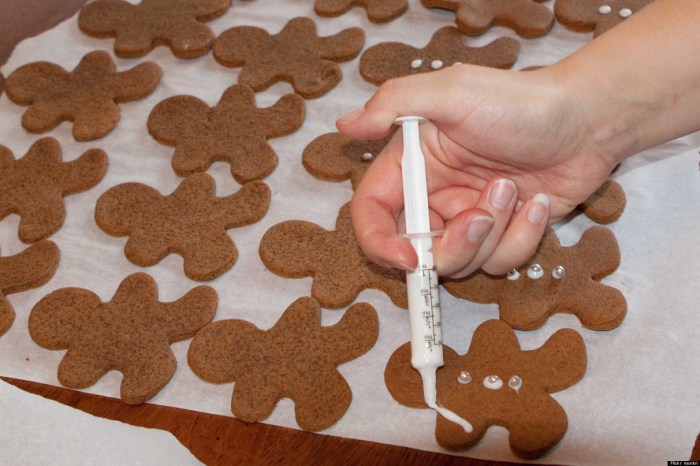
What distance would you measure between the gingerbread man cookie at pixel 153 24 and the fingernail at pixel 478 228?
953 mm

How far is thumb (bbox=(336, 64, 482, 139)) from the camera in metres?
1.16

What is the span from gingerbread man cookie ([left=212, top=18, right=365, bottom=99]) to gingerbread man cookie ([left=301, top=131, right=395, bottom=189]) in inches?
6.9

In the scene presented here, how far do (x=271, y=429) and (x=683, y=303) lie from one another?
72 centimetres

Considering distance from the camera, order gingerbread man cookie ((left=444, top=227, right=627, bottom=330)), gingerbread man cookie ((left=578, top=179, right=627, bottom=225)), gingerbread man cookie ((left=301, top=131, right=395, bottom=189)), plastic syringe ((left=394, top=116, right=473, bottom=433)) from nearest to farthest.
A: 1. plastic syringe ((left=394, top=116, right=473, bottom=433))
2. gingerbread man cookie ((left=444, top=227, right=627, bottom=330))
3. gingerbread man cookie ((left=578, top=179, right=627, bottom=225))
4. gingerbread man cookie ((left=301, top=131, right=395, bottom=189))

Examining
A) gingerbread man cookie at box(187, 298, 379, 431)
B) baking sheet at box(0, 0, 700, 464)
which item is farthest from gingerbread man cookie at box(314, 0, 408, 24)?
gingerbread man cookie at box(187, 298, 379, 431)

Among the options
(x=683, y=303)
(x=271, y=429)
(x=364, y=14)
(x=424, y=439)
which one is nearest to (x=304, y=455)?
(x=271, y=429)

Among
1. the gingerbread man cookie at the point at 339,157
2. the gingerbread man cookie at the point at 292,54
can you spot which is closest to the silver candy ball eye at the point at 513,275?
the gingerbread man cookie at the point at 339,157

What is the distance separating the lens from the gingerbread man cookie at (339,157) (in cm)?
150

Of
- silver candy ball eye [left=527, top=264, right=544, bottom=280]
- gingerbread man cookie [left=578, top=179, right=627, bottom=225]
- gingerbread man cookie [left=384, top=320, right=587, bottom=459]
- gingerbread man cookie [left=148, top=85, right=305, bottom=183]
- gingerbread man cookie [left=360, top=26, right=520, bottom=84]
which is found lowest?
gingerbread man cookie [left=384, top=320, right=587, bottom=459]

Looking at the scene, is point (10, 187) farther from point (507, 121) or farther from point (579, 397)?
point (579, 397)

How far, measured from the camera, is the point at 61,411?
49.8 inches

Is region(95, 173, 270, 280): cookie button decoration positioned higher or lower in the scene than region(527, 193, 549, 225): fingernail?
lower

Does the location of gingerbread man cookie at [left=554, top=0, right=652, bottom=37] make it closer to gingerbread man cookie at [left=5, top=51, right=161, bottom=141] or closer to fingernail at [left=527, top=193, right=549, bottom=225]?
fingernail at [left=527, top=193, right=549, bottom=225]

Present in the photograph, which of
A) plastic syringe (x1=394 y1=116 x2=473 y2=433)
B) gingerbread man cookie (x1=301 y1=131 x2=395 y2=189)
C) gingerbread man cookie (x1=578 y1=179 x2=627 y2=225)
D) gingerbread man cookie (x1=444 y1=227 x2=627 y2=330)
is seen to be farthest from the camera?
gingerbread man cookie (x1=301 y1=131 x2=395 y2=189)
